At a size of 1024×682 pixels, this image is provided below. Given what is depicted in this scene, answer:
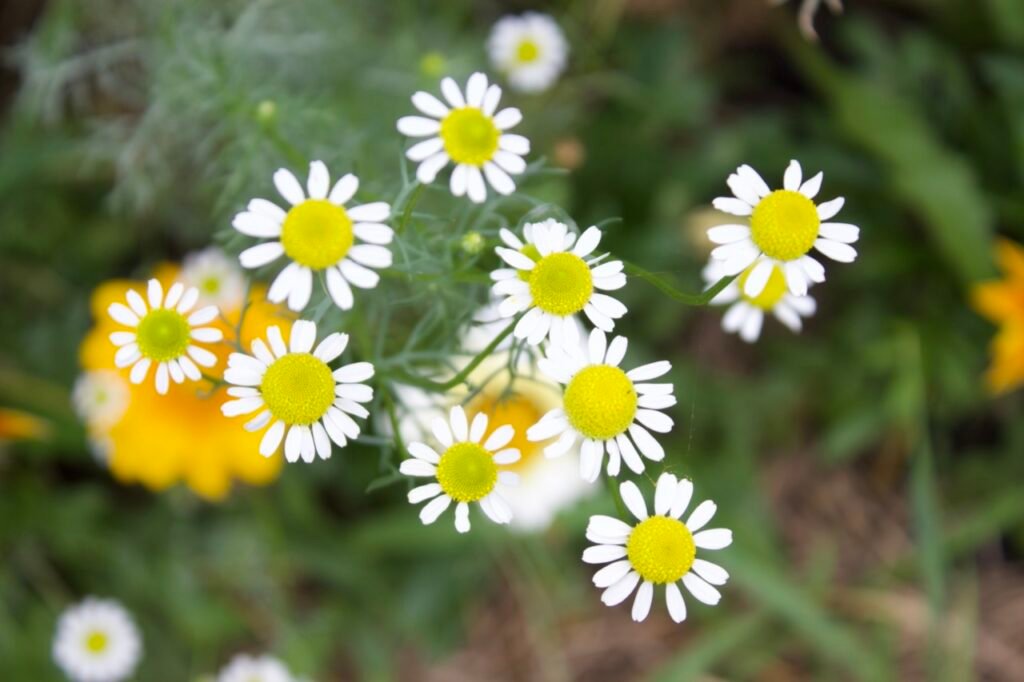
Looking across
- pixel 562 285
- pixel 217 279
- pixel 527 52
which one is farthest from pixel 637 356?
pixel 562 285

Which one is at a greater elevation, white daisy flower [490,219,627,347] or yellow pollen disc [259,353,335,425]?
white daisy flower [490,219,627,347]

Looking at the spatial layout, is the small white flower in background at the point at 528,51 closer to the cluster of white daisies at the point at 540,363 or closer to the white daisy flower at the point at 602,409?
the cluster of white daisies at the point at 540,363

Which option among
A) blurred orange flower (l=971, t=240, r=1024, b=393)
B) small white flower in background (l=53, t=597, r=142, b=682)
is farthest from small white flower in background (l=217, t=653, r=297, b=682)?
blurred orange flower (l=971, t=240, r=1024, b=393)

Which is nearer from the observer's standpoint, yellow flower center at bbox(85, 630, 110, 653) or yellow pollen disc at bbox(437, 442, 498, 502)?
yellow pollen disc at bbox(437, 442, 498, 502)

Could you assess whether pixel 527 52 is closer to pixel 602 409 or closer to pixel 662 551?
pixel 602 409

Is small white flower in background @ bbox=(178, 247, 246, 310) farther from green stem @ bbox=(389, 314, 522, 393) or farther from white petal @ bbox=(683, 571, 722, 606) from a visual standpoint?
white petal @ bbox=(683, 571, 722, 606)

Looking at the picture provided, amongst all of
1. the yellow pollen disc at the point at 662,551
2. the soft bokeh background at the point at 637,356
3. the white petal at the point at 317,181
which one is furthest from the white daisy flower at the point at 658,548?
the soft bokeh background at the point at 637,356
